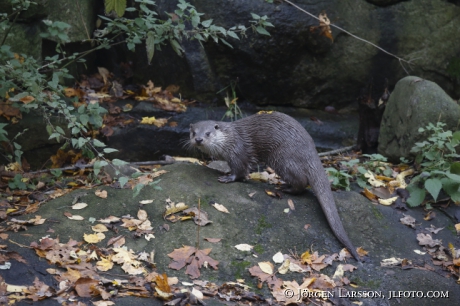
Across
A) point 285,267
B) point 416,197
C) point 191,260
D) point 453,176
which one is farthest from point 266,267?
point 453,176

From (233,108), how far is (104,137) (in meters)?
1.76

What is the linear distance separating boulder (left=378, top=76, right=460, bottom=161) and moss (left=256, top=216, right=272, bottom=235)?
7.81 feet

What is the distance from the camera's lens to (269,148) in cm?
546

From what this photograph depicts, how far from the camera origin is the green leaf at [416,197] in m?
5.63

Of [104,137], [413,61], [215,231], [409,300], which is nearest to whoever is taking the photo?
[409,300]

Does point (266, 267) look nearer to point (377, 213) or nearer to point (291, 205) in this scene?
point (291, 205)

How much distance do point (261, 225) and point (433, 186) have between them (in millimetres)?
1795

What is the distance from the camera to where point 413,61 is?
27.0 feet

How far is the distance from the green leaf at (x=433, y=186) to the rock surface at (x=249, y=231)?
26 cm

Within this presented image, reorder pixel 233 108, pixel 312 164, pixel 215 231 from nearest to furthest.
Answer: pixel 215 231
pixel 312 164
pixel 233 108

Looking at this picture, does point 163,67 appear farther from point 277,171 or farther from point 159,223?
point 159,223

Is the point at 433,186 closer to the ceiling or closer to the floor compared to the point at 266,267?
closer to the ceiling

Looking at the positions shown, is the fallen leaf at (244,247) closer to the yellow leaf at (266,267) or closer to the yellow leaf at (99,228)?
the yellow leaf at (266,267)

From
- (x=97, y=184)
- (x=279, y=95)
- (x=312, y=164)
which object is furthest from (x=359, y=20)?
(x=97, y=184)
